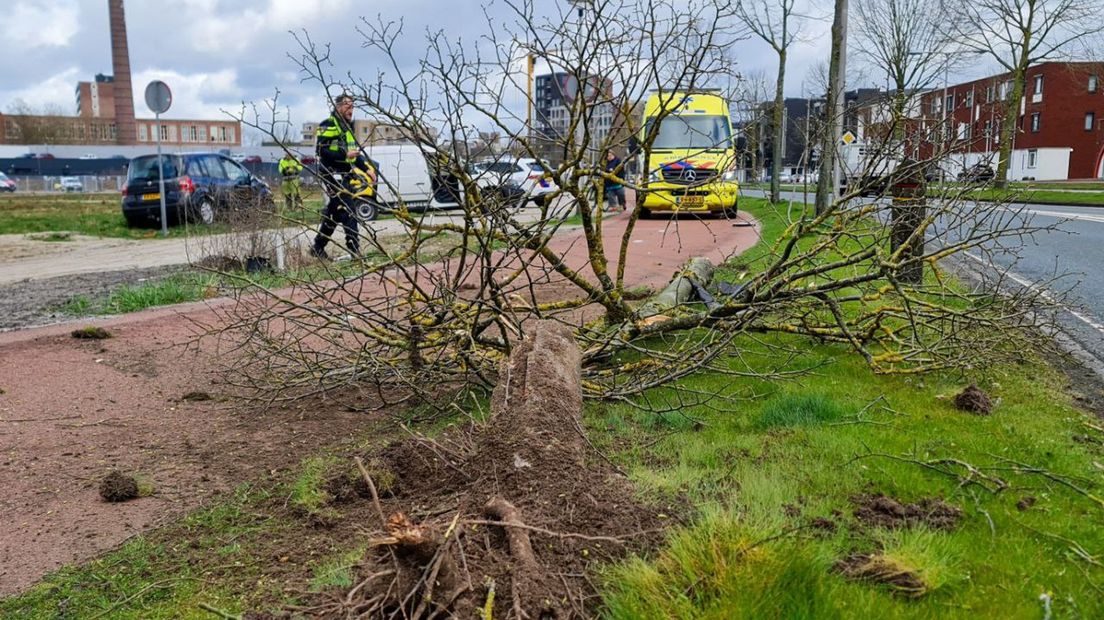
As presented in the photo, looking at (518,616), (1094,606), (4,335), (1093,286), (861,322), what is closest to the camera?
(518,616)

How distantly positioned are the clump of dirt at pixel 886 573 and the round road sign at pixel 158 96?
18501 millimetres

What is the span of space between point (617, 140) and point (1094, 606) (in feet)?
12.7

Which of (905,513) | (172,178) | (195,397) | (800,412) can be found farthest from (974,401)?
(172,178)

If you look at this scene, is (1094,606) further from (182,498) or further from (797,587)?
(182,498)

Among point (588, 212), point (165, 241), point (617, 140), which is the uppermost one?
point (617, 140)

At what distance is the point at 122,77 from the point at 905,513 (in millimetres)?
85860

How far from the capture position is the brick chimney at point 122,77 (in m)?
72.4

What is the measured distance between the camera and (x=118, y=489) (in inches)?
157

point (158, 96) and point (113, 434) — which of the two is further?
point (158, 96)

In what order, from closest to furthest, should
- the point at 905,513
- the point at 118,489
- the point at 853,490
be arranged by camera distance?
1. the point at 905,513
2. the point at 853,490
3. the point at 118,489

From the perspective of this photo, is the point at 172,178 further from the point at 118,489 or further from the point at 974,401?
the point at 974,401

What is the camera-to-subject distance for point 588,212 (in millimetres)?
5734

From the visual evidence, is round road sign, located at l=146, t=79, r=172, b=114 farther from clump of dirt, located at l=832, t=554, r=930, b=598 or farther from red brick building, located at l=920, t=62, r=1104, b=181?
red brick building, located at l=920, t=62, r=1104, b=181

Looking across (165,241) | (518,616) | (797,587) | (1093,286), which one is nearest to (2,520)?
(518,616)
